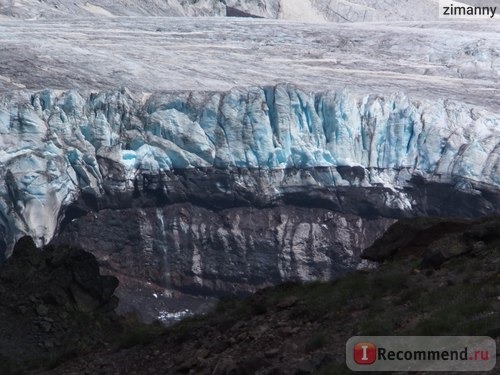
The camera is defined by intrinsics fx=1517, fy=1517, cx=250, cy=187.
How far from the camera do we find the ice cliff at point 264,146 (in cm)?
4728

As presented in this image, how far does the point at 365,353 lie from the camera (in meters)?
13.1

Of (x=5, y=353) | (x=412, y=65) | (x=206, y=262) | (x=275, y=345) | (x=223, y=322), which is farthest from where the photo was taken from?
(x=412, y=65)

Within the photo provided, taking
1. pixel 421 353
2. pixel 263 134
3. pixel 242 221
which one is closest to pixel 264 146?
pixel 263 134

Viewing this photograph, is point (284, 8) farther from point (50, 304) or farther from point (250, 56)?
point (50, 304)

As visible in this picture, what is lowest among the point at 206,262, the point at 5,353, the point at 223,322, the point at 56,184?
the point at 206,262

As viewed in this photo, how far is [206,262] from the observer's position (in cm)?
4894

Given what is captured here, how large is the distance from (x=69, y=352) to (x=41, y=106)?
101 ft

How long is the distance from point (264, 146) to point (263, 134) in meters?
0.39

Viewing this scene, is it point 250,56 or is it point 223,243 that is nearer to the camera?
point 223,243

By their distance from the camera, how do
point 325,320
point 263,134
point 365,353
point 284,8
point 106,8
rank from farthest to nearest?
point 284,8, point 106,8, point 263,134, point 325,320, point 365,353

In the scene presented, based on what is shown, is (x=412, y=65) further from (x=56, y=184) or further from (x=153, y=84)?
(x=56, y=184)

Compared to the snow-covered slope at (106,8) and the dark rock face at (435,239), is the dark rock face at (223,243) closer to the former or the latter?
the snow-covered slope at (106,8)

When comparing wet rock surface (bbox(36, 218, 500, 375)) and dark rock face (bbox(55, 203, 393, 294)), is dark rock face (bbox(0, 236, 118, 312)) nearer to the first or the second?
wet rock surface (bbox(36, 218, 500, 375))

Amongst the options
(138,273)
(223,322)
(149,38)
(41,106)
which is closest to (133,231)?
(138,273)
